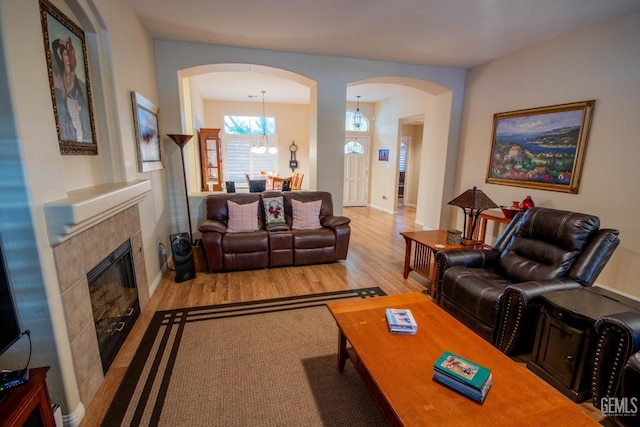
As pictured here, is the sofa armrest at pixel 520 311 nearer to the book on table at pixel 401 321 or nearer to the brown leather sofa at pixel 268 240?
the book on table at pixel 401 321

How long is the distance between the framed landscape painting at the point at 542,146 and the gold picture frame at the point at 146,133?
15.5 feet

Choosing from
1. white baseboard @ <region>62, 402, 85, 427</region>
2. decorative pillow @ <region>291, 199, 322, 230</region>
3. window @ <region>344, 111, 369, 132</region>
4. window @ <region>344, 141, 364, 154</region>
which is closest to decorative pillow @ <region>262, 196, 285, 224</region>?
decorative pillow @ <region>291, 199, 322, 230</region>

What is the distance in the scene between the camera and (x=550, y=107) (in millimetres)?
3705

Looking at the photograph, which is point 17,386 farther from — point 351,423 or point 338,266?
point 338,266

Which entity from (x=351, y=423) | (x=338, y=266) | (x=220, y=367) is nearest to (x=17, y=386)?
(x=220, y=367)

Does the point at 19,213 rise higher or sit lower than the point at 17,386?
higher

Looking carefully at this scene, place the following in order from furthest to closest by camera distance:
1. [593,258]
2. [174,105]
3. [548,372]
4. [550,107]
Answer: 1. [174,105]
2. [550,107]
3. [593,258]
4. [548,372]

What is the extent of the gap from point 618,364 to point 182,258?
148 inches

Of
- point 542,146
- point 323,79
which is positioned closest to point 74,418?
point 323,79

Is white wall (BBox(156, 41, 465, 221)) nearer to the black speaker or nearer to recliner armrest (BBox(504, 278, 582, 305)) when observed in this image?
the black speaker

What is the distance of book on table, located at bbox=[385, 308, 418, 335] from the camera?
1.76 m

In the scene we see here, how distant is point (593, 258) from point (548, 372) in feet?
3.00

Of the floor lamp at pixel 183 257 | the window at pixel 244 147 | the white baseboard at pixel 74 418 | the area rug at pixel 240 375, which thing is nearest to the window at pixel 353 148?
the window at pixel 244 147

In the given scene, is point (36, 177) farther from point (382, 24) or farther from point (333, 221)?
point (382, 24)
